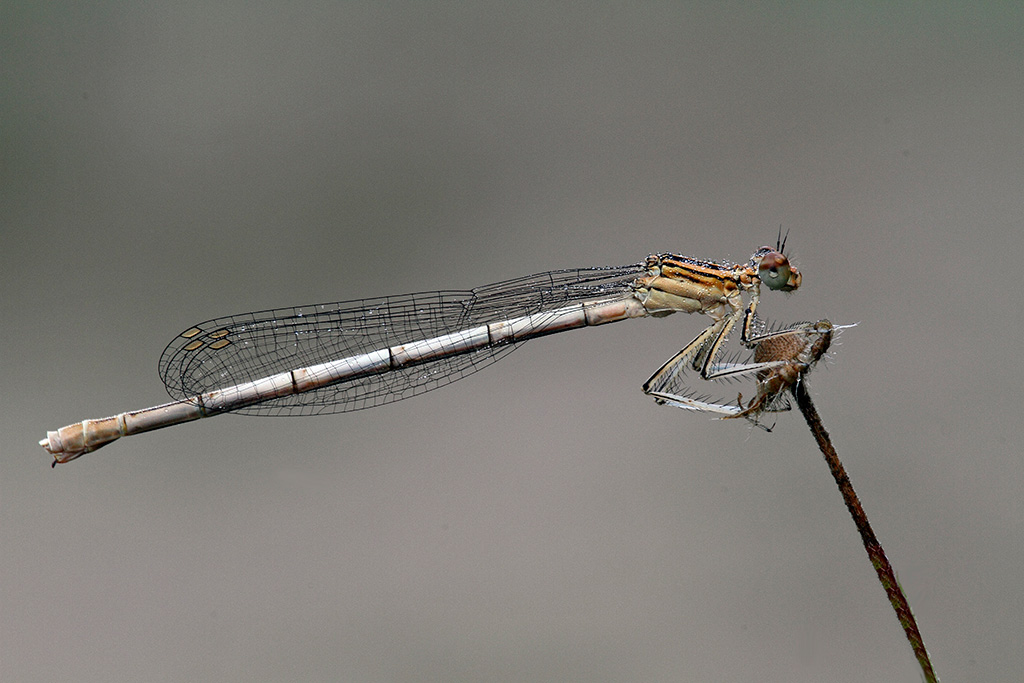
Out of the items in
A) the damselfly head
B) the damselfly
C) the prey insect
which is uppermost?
the damselfly

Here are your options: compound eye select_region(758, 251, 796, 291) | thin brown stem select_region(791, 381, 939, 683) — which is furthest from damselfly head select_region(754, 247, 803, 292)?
thin brown stem select_region(791, 381, 939, 683)

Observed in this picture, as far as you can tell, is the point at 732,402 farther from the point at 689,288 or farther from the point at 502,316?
the point at 502,316

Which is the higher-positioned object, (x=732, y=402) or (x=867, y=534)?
(x=732, y=402)

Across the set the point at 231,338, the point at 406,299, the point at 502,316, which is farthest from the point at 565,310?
the point at 231,338

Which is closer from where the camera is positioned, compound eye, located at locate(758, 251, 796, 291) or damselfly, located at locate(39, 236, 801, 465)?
compound eye, located at locate(758, 251, 796, 291)

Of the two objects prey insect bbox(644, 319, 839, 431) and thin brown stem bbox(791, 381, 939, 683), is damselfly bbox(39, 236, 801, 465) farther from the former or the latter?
thin brown stem bbox(791, 381, 939, 683)

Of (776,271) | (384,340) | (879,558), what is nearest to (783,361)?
(879,558)
